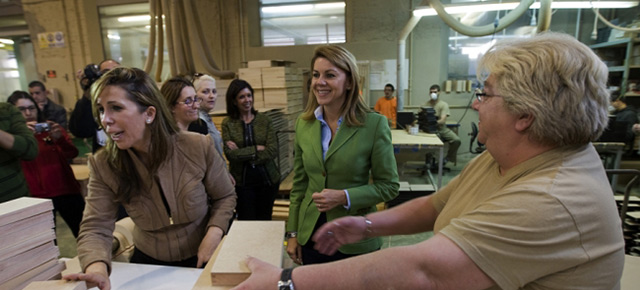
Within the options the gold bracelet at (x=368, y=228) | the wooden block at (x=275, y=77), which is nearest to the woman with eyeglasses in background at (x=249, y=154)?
the gold bracelet at (x=368, y=228)

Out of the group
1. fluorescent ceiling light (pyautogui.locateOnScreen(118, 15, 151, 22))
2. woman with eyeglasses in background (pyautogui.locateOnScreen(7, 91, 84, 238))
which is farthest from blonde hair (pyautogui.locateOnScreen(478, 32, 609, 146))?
fluorescent ceiling light (pyautogui.locateOnScreen(118, 15, 151, 22))

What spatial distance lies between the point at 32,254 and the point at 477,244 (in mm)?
1373

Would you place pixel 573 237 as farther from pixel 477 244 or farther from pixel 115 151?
pixel 115 151

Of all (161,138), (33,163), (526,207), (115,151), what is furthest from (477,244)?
(33,163)

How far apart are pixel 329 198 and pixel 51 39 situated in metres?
9.38

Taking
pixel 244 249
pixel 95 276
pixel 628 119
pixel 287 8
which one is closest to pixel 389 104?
pixel 287 8

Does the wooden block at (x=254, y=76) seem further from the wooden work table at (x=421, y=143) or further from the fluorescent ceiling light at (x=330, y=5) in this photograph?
the fluorescent ceiling light at (x=330, y=5)

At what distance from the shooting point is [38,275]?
3.64 ft

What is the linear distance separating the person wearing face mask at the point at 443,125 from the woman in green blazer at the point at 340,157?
5629 mm

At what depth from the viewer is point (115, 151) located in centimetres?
141

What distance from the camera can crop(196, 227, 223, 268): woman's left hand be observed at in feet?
4.66

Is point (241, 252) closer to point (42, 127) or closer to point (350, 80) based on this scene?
point (350, 80)

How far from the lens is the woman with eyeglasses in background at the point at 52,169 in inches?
106

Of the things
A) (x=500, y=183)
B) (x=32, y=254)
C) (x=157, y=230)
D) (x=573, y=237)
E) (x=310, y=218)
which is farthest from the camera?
(x=310, y=218)
